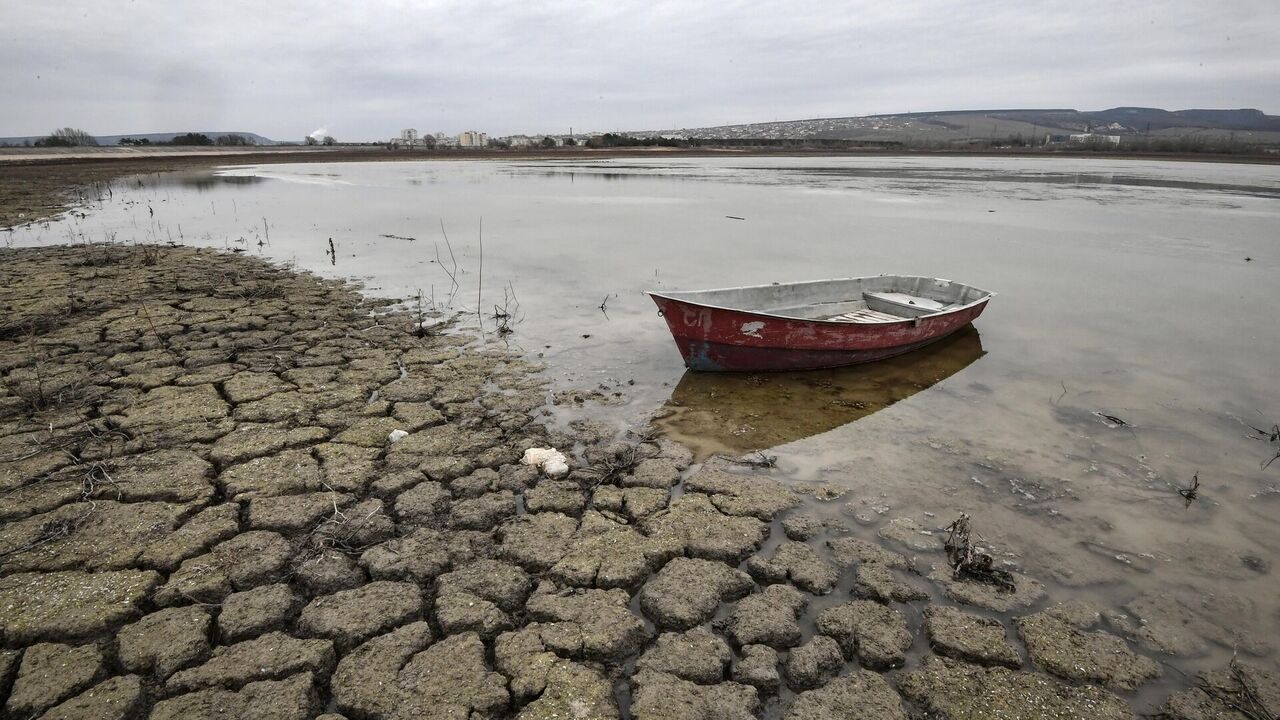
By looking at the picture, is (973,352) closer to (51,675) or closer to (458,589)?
(458,589)

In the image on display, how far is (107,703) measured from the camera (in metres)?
2.53

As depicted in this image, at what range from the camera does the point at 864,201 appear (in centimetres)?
2564

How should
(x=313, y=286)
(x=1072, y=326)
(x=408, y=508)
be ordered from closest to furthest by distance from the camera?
(x=408, y=508) → (x=1072, y=326) → (x=313, y=286)

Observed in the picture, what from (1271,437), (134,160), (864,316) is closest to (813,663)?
(1271,437)

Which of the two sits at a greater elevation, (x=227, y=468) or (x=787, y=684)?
(x=227, y=468)

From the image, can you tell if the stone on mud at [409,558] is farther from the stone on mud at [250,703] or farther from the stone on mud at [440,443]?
the stone on mud at [440,443]

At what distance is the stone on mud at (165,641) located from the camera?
108 inches

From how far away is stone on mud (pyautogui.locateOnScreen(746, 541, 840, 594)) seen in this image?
11.4 feet

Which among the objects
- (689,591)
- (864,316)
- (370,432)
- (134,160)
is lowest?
(689,591)

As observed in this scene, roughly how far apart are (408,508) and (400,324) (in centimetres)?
457

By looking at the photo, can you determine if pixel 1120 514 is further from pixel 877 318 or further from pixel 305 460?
pixel 305 460

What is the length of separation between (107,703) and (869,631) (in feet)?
10.9

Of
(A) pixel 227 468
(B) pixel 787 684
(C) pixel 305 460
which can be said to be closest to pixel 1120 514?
(B) pixel 787 684

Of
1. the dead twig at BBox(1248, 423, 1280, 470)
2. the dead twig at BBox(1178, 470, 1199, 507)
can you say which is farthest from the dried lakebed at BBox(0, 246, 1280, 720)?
the dead twig at BBox(1248, 423, 1280, 470)
